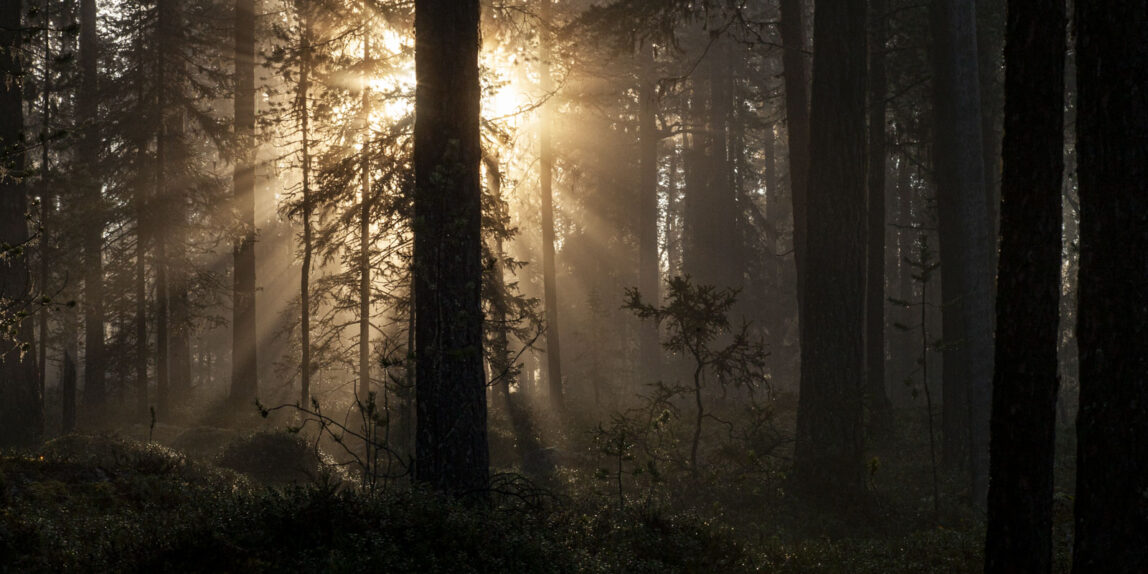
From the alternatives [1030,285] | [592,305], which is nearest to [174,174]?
[592,305]

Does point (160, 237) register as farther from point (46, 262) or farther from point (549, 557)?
point (549, 557)

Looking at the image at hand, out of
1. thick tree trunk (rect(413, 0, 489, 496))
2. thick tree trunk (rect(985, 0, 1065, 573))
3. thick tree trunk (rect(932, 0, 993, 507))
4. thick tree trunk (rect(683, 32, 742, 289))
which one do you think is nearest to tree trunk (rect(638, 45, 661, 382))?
thick tree trunk (rect(683, 32, 742, 289))

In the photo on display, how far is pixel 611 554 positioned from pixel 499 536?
45.7 inches

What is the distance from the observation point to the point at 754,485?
41.1 ft

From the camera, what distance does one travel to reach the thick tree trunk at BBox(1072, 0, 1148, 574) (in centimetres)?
590

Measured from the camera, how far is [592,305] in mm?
28562

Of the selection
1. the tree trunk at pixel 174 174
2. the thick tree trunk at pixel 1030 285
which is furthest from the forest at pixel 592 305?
the tree trunk at pixel 174 174

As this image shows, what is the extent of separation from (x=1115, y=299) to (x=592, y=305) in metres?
22.8

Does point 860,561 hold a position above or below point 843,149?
below

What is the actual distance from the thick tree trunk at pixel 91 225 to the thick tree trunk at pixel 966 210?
2238 cm

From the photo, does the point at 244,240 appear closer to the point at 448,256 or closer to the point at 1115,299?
the point at 448,256

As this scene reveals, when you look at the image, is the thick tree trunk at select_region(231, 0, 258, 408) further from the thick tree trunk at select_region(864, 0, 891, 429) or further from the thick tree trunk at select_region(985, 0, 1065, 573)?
the thick tree trunk at select_region(985, 0, 1065, 573)

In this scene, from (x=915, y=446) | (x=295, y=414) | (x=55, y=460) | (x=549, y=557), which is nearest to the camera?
(x=549, y=557)

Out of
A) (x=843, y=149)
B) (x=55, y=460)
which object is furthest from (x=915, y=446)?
(x=55, y=460)
